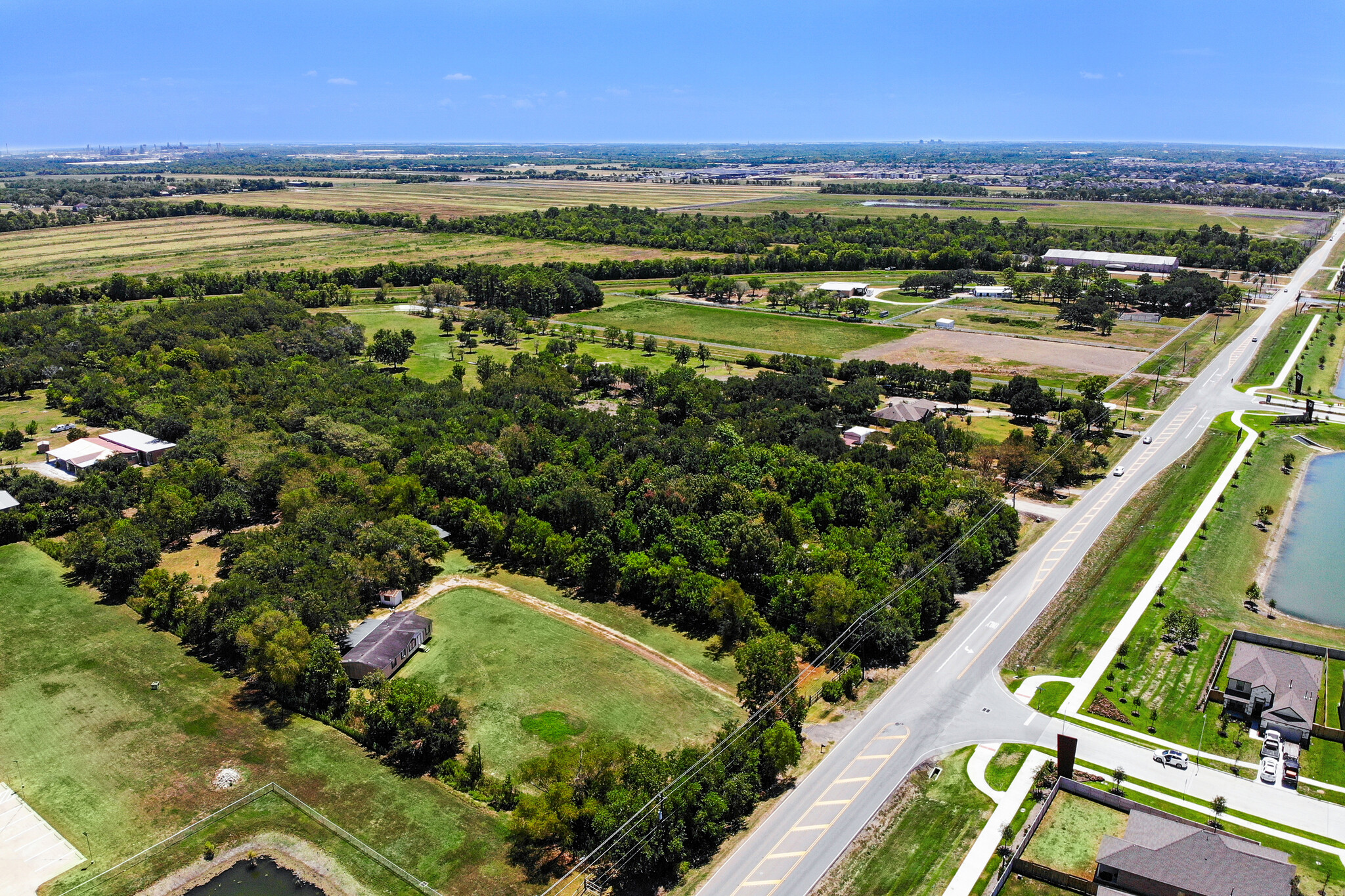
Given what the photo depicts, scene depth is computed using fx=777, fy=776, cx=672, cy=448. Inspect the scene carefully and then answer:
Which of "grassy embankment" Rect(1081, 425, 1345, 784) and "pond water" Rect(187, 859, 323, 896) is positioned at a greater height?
"grassy embankment" Rect(1081, 425, 1345, 784)

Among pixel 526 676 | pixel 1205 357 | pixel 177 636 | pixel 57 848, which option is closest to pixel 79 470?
pixel 177 636

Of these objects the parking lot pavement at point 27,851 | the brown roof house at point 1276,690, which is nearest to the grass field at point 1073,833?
the brown roof house at point 1276,690

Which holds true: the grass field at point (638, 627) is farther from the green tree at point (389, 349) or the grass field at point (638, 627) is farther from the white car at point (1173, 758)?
the green tree at point (389, 349)

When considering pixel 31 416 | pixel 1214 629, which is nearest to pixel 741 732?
pixel 1214 629

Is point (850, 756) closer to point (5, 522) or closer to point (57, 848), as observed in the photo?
point (57, 848)

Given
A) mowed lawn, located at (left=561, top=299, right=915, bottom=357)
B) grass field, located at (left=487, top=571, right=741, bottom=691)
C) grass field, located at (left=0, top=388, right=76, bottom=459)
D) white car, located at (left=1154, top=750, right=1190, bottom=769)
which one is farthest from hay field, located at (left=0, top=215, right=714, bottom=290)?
white car, located at (left=1154, top=750, right=1190, bottom=769)

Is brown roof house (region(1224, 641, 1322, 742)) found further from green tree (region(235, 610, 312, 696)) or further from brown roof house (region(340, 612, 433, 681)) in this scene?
green tree (region(235, 610, 312, 696))
